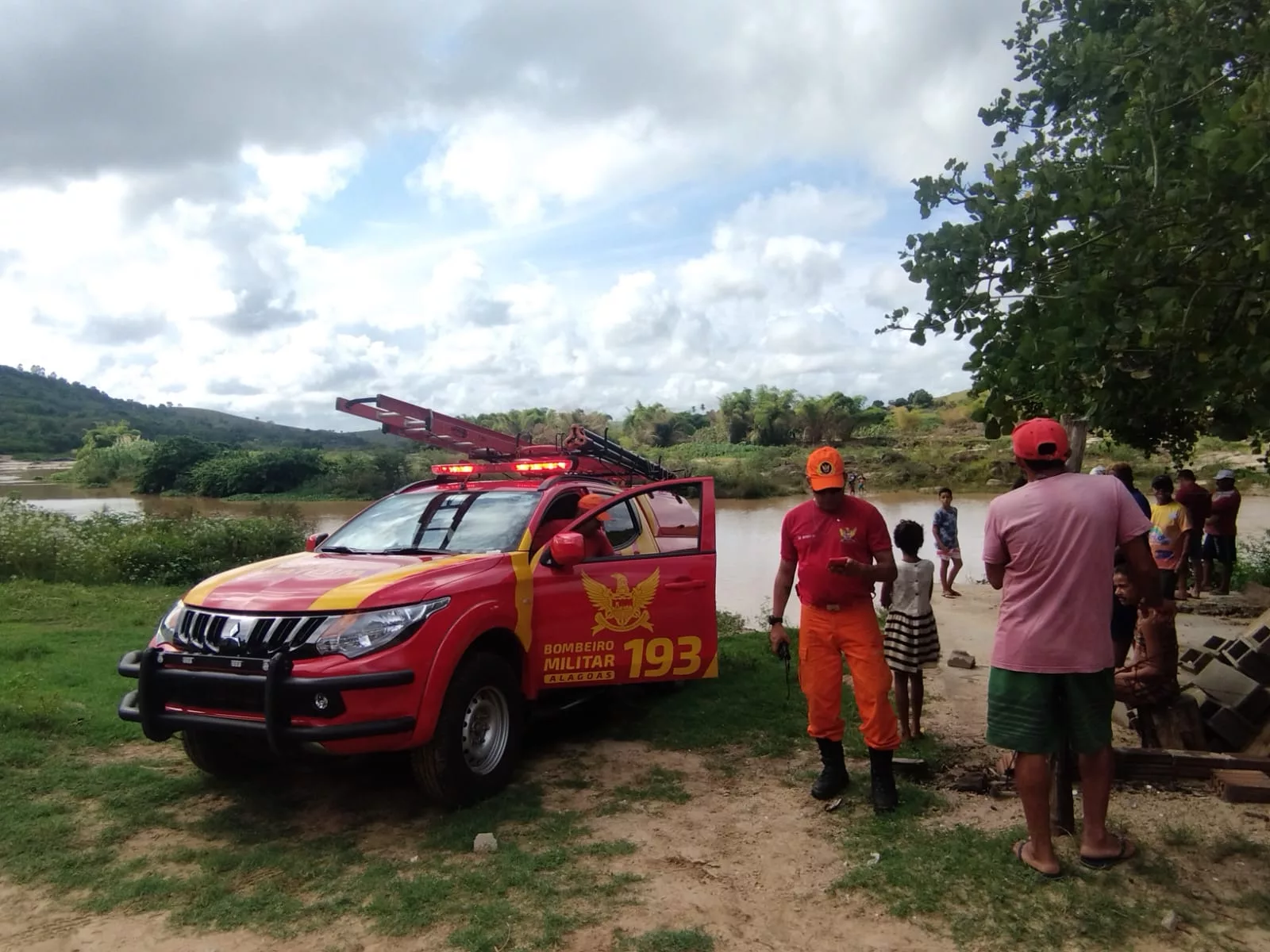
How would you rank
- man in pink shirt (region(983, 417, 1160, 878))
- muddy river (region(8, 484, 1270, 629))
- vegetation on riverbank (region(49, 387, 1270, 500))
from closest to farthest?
man in pink shirt (region(983, 417, 1160, 878)), muddy river (region(8, 484, 1270, 629)), vegetation on riverbank (region(49, 387, 1270, 500))

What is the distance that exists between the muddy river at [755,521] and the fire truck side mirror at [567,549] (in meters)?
6.89

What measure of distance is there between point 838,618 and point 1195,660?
10.7 feet

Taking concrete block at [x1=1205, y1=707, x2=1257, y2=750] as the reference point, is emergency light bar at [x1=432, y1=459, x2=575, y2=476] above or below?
above

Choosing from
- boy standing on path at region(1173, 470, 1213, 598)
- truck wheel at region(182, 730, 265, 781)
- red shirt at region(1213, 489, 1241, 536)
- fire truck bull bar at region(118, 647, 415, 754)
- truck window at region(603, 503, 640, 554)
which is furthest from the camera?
red shirt at region(1213, 489, 1241, 536)

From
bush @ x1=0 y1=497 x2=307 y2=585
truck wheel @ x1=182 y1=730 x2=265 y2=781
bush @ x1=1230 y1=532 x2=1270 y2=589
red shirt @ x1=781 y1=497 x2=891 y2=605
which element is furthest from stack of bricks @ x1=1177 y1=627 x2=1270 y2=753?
bush @ x1=0 y1=497 x2=307 y2=585

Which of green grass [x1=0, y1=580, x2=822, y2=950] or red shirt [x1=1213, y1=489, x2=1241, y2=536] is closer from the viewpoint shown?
green grass [x1=0, y1=580, x2=822, y2=950]

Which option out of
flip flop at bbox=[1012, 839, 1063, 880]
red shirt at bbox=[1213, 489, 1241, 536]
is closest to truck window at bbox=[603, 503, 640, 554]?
flip flop at bbox=[1012, 839, 1063, 880]

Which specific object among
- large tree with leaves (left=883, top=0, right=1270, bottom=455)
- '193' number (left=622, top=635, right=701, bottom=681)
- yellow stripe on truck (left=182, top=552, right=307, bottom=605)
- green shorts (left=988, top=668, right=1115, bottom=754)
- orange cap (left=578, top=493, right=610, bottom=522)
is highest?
large tree with leaves (left=883, top=0, right=1270, bottom=455)

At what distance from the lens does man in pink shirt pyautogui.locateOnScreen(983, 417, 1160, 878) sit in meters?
3.40

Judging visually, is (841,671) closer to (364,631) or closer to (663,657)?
(663,657)

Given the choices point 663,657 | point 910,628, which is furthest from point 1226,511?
point 663,657

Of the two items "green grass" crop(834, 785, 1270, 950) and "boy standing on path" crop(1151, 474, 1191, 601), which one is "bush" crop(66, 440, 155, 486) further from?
"green grass" crop(834, 785, 1270, 950)

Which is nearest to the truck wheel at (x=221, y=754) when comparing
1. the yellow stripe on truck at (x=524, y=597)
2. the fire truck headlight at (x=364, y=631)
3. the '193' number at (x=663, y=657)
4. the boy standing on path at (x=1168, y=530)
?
the fire truck headlight at (x=364, y=631)

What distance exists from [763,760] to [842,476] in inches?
74.7
